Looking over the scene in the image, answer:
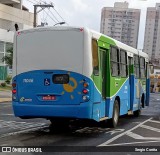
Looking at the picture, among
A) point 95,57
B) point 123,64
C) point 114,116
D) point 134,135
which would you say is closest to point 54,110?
point 95,57

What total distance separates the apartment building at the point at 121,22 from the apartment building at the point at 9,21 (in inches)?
664

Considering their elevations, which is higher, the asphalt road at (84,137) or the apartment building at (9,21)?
the apartment building at (9,21)

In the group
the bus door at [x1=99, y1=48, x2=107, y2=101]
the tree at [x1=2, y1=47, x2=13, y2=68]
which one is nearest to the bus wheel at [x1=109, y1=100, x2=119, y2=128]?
the bus door at [x1=99, y1=48, x2=107, y2=101]

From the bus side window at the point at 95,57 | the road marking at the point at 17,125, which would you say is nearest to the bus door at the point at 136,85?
the road marking at the point at 17,125

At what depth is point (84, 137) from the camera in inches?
480

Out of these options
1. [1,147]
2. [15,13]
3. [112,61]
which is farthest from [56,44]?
[15,13]

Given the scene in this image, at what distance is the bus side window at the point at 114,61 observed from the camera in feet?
45.9

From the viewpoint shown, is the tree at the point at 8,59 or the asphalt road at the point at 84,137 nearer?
the asphalt road at the point at 84,137

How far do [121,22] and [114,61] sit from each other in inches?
2563

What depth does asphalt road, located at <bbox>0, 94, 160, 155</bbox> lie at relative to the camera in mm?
10250

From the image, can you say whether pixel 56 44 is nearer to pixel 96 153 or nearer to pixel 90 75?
pixel 90 75

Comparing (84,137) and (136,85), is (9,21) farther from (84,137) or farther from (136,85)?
(84,137)

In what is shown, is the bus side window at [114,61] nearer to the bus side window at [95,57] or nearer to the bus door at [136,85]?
the bus side window at [95,57]

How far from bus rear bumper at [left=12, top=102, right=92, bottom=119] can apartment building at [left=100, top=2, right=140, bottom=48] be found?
205ft
